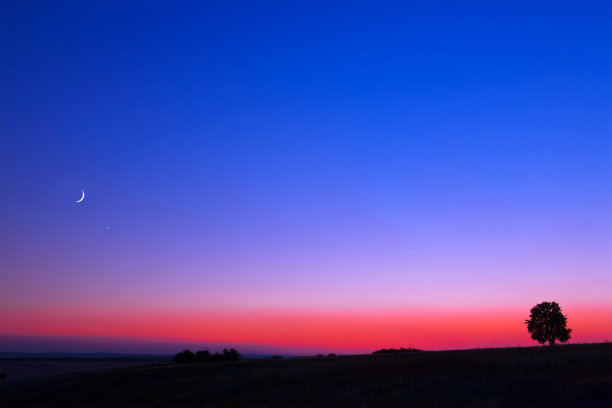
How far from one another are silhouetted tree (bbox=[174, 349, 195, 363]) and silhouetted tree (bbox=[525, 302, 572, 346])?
5597 centimetres

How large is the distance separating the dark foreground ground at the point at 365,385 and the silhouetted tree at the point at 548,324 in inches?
1950

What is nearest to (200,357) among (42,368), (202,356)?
(202,356)

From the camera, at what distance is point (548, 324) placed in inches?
3492

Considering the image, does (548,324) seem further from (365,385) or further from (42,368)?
(42,368)

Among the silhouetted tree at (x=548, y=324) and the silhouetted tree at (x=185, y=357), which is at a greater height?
the silhouetted tree at (x=548, y=324)

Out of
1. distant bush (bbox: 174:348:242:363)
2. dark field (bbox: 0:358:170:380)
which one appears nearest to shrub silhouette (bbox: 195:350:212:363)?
distant bush (bbox: 174:348:242:363)

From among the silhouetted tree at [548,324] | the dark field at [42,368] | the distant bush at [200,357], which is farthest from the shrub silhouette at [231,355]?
the silhouetted tree at [548,324]

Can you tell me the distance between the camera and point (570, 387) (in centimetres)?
2650

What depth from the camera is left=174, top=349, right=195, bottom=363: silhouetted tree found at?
82688 mm

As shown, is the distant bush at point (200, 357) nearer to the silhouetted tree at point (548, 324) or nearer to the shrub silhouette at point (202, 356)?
the shrub silhouette at point (202, 356)

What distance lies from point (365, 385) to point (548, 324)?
213ft

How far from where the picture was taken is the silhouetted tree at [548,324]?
88.3 metres

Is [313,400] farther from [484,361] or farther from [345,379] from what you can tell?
[484,361]

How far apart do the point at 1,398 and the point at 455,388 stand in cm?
4562
